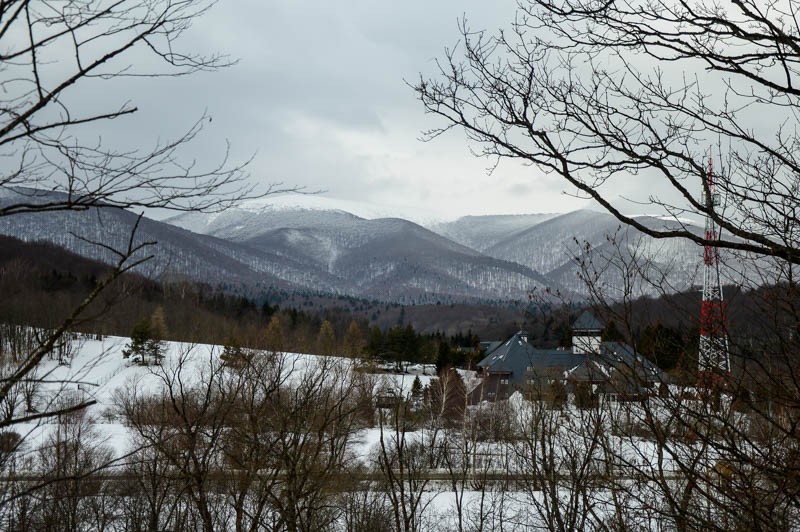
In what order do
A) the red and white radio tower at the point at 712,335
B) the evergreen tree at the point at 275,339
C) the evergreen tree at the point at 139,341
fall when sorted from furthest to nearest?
the evergreen tree at the point at 139,341, the evergreen tree at the point at 275,339, the red and white radio tower at the point at 712,335

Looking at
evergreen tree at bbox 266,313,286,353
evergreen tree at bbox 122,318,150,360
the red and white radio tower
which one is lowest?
evergreen tree at bbox 122,318,150,360

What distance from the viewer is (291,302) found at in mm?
196125

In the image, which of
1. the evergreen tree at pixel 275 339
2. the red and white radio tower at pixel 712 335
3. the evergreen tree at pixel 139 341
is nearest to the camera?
the red and white radio tower at pixel 712 335

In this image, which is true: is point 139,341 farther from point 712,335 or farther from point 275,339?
point 712,335

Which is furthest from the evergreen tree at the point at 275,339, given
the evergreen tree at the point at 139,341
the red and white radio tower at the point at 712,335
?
the evergreen tree at the point at 139,341

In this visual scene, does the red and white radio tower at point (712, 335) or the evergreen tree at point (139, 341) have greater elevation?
the red and white radio tower at point (712, 335)

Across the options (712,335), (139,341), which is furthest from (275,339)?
(712,335)

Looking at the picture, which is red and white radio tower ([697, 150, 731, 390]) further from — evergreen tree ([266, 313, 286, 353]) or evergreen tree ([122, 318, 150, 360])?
evergreen tree ([122, 318, 150, 360])

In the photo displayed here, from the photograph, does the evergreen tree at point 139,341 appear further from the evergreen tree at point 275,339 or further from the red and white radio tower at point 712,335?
the red and white radio tower at point 712,335

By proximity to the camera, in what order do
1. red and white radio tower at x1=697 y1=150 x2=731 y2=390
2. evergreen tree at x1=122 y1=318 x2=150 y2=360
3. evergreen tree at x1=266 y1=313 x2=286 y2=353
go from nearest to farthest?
red and white radio tower at x1=697 y1=150 x2=731 y2=390 < evergreen tree at x1=266 y1=313 x2=286 y2=353 < evergreen tree at x1=122 y1=318 x2=150 y2=360

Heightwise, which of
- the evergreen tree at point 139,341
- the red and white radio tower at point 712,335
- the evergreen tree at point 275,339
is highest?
the red and white radio tower at point 712,335

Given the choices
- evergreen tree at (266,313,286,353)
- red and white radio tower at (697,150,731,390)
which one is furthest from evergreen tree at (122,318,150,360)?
red and white radio tower at (697,150,731,390)

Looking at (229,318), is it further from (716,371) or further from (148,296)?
(716,371)

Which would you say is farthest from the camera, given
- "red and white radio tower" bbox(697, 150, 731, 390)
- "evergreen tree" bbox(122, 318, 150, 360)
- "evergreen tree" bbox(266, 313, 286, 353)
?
"evergreen tree" bbox(122, 318, 150, 360)
